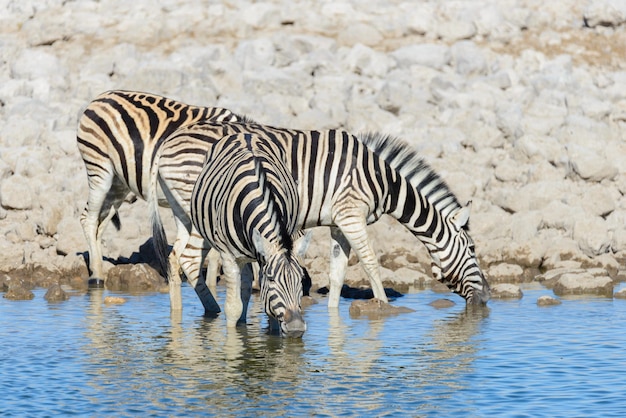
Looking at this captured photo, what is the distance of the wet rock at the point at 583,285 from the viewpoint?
50.6 ft

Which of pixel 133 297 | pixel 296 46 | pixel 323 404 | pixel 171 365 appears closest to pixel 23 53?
pixel 296 46

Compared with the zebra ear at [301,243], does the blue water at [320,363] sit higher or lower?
lower

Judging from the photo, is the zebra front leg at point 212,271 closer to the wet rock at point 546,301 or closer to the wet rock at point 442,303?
the wet rock at point 442,303

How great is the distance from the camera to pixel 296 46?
2848 centimetres

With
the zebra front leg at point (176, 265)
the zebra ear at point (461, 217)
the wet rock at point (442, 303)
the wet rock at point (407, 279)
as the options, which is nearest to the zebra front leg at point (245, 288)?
the zebra front leg at point (176, 265)

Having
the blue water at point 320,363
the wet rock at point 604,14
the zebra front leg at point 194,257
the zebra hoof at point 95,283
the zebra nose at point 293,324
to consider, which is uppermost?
the wet rock at point 604,14

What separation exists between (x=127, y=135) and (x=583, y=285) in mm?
6309

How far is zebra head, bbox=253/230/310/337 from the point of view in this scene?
34.7 ft

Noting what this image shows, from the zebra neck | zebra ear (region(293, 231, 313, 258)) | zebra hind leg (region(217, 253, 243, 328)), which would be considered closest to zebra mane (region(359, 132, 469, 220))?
the zebra neck

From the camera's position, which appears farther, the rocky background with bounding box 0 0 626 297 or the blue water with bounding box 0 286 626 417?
the rocky background with bounding box 0 0 626 297

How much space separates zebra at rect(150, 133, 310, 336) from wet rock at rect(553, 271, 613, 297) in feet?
15.6

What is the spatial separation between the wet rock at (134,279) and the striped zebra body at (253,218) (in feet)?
13.6

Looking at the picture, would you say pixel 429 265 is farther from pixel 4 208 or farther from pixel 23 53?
pixel 23 53

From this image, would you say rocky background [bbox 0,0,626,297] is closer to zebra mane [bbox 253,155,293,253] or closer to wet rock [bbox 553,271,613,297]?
wet rock [bbox 553,271,613,297]
